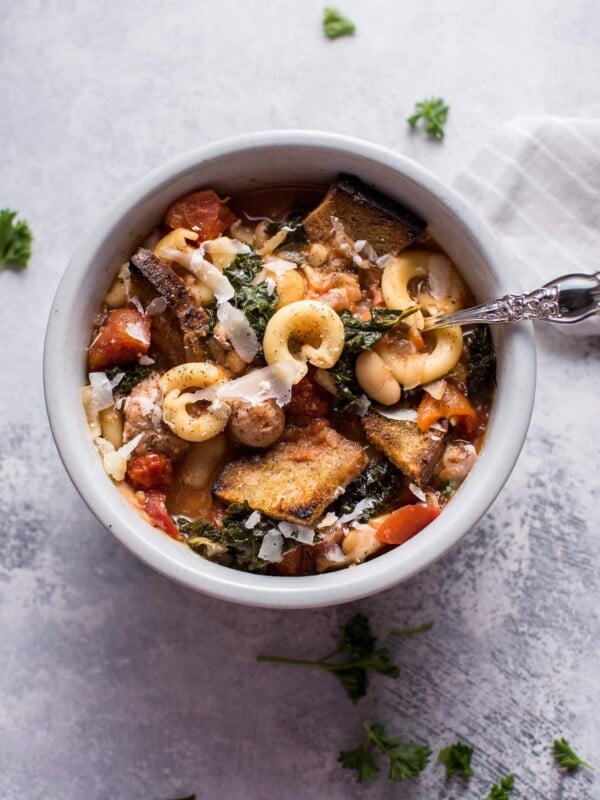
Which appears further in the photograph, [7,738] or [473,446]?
[7,738]

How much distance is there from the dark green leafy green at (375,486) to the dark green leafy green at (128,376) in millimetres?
734

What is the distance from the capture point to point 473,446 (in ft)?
9.16

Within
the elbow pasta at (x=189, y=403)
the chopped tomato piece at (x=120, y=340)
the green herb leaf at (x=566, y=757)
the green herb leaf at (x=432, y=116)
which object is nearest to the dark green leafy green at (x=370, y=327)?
the elbow pasta at (x=189, y=403)

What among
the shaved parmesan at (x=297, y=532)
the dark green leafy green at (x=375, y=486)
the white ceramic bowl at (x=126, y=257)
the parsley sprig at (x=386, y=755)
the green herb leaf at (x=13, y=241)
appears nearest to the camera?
the white ceramic bowl at (x=126, y=257)

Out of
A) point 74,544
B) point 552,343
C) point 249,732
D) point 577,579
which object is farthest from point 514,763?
point 74,544

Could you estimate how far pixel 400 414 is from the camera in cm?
274

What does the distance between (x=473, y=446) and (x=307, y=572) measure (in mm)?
659

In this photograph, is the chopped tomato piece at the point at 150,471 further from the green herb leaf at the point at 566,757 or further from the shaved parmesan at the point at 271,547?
the green herb leaf at the point at 566,757

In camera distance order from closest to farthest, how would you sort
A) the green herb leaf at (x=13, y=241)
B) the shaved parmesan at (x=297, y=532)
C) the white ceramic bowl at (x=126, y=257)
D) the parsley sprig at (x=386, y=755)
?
1. the white ceramic bowl at (x=126, y=257)
2. the shaved parmesan at (x=297, y=532)
3. the parsley sprig at (x=386, y=755)
4. the green herb leaf at (x=13, y=241)

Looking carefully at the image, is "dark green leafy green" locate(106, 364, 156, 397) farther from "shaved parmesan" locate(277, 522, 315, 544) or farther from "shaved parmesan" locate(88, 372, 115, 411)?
"shaved parmesan" locate(277, 522, 315, 544)

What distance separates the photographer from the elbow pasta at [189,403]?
2.63 m

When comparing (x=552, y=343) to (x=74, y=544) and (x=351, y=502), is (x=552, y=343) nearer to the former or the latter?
(x=351, y=502)

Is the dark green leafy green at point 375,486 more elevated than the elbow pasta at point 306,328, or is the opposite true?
the elbow pasta at point 306,328

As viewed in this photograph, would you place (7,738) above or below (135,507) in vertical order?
below
